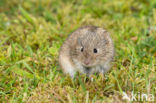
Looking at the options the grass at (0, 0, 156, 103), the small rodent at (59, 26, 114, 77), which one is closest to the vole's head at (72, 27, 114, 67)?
the small rodent at (59, 26, 114, 77)

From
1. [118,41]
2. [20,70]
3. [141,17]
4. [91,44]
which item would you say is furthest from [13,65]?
[141,17]

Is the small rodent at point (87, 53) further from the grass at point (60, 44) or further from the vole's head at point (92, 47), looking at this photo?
the grass at point (60, 44)

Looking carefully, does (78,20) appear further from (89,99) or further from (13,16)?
(89,99)

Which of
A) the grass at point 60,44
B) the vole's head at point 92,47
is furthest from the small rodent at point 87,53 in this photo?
the grass at point 60,44

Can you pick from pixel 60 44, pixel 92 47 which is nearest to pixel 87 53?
pixel 92 47

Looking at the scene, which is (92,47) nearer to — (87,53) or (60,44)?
(87,53)

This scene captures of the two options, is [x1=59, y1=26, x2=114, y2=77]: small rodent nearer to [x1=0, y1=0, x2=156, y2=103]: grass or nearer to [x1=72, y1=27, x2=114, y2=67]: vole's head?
[x1=72, y1=27, x2=114, y2=67]: vole's head
